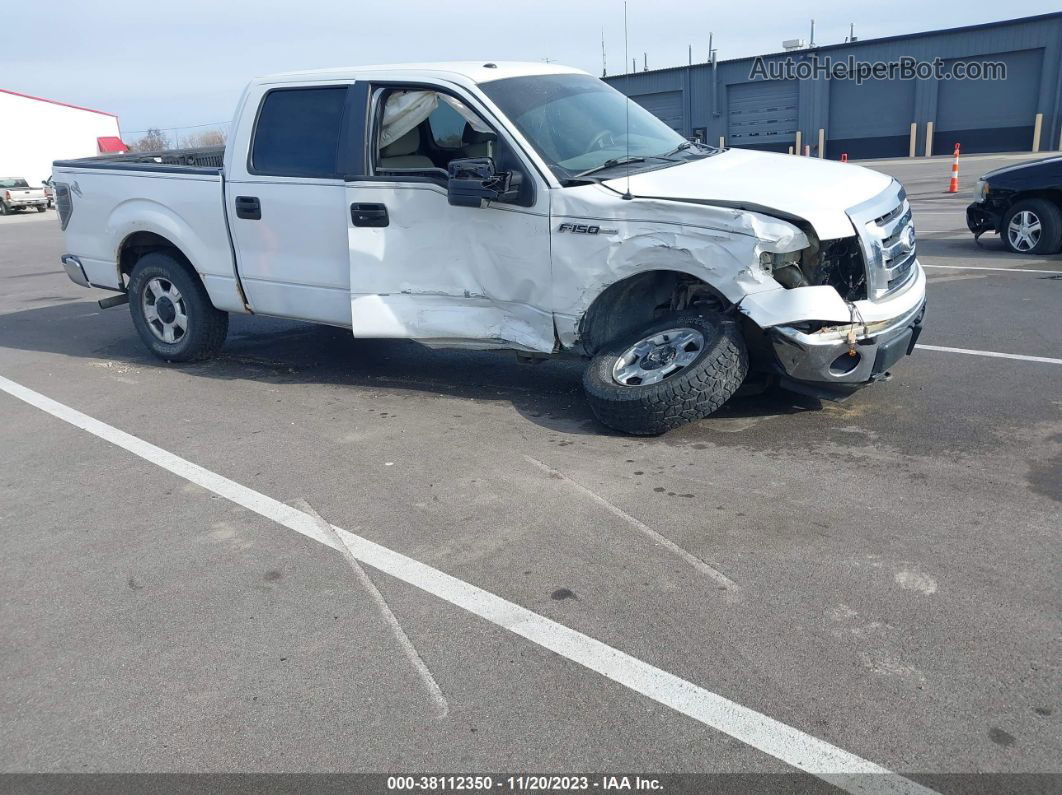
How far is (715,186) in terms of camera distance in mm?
5254

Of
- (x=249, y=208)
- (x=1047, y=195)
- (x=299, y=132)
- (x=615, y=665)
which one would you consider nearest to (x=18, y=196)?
(x=249, y=208)

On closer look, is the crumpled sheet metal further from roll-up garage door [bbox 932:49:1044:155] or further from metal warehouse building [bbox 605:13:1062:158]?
roll-up garage door [bbox 932:49:1044:155]

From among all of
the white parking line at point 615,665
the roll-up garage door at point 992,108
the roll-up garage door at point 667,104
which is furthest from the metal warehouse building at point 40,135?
the white parking line at point 615,665

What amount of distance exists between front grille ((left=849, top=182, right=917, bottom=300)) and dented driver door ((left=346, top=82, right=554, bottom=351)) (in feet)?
5.91

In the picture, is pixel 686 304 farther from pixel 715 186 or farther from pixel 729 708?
pixel 729 708

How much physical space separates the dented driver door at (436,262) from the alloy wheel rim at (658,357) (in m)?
0.53

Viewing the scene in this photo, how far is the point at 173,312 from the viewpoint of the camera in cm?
766

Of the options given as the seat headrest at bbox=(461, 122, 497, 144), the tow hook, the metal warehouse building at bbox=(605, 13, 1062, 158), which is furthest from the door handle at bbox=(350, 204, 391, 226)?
the metal warehouse building at bbox=(605, 13, 1062, 158)

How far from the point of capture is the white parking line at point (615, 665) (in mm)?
2668

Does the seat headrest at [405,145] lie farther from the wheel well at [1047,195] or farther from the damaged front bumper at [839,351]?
the wheel well at [1047,195]

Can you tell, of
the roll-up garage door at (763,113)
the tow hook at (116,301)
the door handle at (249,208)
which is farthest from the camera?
the roll-up garage door at (763,113)

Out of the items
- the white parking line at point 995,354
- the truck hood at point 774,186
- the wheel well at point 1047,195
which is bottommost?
the white parking line at point 995,354

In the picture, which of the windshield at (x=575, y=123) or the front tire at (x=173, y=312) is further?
the front tire at (x=173, y=312)

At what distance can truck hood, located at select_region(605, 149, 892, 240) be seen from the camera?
4.88 metres
